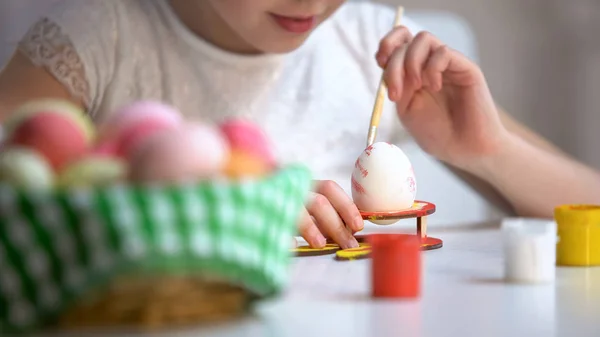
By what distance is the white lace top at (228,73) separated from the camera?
1438 mm

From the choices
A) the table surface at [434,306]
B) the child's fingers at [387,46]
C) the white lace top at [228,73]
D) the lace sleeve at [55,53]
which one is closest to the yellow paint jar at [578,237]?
the table surface at [434,306]

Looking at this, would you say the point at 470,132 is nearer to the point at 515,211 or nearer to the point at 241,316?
the point at 515,211

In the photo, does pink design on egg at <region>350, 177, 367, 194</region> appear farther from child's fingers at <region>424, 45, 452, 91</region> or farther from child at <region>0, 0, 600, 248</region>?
child's fingers at <region>424, 45, 452, 91</region>

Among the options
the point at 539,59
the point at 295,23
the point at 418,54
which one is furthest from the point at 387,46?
the point at 539,59

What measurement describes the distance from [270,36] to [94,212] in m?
0.85

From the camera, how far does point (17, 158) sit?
0.52 meters

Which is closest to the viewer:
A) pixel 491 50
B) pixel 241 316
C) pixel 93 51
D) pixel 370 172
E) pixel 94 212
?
pixel 94 212

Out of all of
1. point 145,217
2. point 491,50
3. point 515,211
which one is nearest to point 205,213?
point 145,217

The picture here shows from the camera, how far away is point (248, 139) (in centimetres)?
58

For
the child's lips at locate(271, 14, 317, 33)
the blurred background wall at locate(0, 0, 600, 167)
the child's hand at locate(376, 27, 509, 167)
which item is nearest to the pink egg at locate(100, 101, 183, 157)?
the child's hand at locate(376, 27, 509, 167)

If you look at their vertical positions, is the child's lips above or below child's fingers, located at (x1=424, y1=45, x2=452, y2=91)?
above

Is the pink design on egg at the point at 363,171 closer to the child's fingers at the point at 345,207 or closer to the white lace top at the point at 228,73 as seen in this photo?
the child's fingers at the point at 345,207

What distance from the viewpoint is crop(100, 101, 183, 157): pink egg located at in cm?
56

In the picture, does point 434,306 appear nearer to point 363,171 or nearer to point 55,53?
point 363,171
